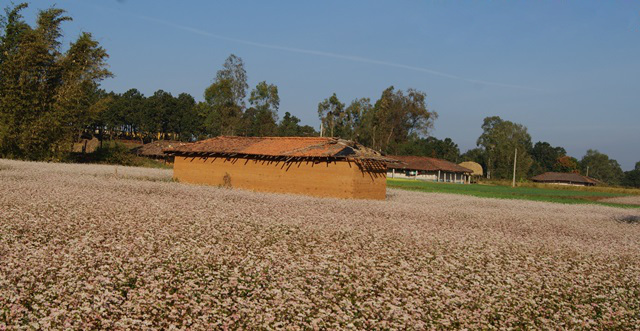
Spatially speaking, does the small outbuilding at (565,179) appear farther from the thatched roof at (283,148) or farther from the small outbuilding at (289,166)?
the small outbuilding at (289,166)

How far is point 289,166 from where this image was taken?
113 ft

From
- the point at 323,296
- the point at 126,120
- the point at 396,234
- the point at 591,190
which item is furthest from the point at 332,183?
the point at 126,120

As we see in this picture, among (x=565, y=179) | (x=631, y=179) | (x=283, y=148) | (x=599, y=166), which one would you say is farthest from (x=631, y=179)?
(x=283, y=148)

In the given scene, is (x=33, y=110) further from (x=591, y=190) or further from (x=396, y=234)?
(x=591, y=190)

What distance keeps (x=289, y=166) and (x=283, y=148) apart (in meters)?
2.23

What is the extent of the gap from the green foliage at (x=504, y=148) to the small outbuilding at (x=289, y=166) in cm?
A: 8383

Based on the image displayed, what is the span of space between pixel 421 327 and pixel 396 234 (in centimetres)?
845

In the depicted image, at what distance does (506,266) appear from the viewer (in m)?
10.2

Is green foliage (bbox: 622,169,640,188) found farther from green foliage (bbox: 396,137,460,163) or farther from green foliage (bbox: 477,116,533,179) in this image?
green foliage (bbox: 396,137,460,163)

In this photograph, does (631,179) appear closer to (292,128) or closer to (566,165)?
(566,165)

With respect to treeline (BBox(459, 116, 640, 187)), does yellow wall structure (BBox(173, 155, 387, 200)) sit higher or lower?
lower

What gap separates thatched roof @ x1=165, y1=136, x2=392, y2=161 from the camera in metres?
33.3

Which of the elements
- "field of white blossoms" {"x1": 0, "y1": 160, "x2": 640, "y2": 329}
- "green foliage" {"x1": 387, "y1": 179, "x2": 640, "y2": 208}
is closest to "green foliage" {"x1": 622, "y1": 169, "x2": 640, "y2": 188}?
"green foliage" {"x1": 387, "y1": 179, "x2": 640, "y2": 208}

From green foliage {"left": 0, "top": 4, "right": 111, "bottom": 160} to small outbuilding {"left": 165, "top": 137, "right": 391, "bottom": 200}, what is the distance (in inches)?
858
